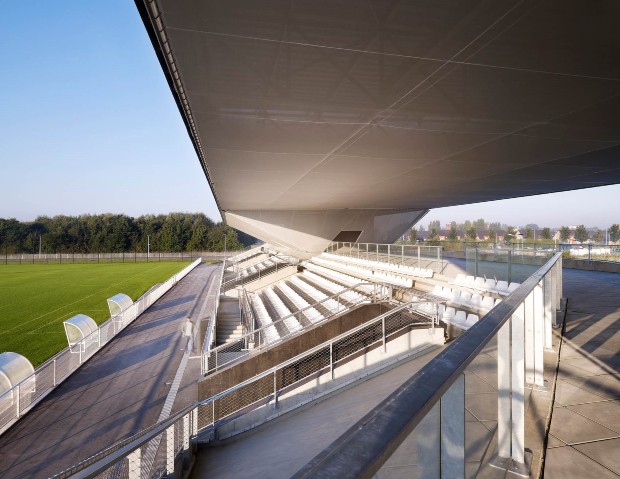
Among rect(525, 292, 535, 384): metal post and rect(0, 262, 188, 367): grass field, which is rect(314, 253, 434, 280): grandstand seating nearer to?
rect(525, 292, 535, 384): metal post

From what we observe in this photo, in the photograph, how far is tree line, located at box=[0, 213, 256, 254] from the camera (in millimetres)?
90688

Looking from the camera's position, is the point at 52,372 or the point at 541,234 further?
the point at 541,234

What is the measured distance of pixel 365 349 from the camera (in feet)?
30.2

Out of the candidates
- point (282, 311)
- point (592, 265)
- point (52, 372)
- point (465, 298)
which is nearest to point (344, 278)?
point (282, 311)

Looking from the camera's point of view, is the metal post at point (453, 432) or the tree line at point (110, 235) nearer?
the metal post at point (453, 432)

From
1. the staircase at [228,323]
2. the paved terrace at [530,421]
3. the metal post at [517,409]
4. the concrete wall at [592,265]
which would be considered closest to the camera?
the paved terrace at [530,421]

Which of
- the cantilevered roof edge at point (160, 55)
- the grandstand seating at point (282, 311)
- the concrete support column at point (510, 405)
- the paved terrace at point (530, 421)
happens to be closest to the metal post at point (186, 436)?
the paved terrace at point (530, 421)

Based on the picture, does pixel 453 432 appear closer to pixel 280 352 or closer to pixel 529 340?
pixel 529 340

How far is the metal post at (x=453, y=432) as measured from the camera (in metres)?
1.17

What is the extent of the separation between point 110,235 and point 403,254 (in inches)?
3648

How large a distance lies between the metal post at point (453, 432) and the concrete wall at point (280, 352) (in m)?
9.43

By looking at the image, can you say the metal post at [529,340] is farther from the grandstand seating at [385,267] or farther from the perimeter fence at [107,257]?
the perimeter fence at [107,257]

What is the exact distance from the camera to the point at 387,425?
0.80m

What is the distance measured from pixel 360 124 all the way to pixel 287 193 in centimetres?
957
